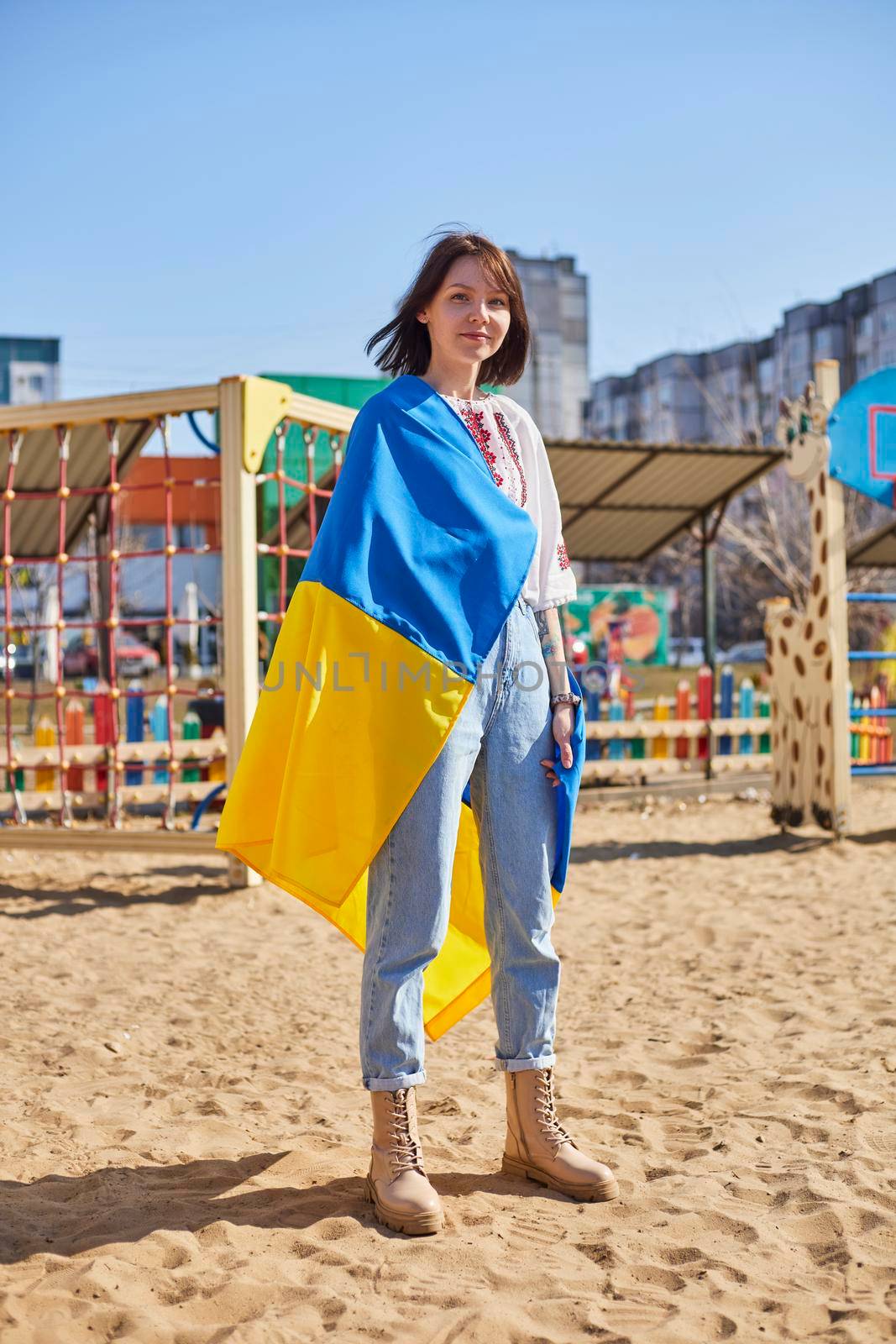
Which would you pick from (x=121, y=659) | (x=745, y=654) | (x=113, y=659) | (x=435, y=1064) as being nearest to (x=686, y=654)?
(x=745, y=654)

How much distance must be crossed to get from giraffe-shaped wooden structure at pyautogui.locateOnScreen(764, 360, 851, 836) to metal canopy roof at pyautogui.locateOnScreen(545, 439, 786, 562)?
8.46 feet

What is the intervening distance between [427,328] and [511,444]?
0.33 metres

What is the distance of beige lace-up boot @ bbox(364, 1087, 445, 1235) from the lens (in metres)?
2.37

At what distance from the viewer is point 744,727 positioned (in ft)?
33.1

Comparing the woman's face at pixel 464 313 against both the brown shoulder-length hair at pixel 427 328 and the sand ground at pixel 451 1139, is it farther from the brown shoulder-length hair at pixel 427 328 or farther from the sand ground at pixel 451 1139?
the sand ground at pixel 451 1139

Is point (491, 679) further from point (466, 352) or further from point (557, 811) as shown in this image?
point (466, 352)

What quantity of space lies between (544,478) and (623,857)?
16.4ft

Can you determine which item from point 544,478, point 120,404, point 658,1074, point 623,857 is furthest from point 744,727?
point 544,478

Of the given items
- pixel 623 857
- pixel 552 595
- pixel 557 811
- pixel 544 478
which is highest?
pixel 544 478

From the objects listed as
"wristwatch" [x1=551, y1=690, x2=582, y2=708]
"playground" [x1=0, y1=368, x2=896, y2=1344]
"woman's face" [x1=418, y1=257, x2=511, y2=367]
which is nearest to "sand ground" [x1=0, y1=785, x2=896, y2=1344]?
"playground" [x1=0, y1=368, x2=896, y2=1344]

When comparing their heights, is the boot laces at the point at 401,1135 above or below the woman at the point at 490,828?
below

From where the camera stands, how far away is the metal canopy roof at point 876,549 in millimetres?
14500

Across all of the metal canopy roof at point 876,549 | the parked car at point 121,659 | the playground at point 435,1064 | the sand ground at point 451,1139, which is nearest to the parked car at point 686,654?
the parked car at point 121,659

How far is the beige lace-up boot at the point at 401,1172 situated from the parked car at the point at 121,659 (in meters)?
22.3
